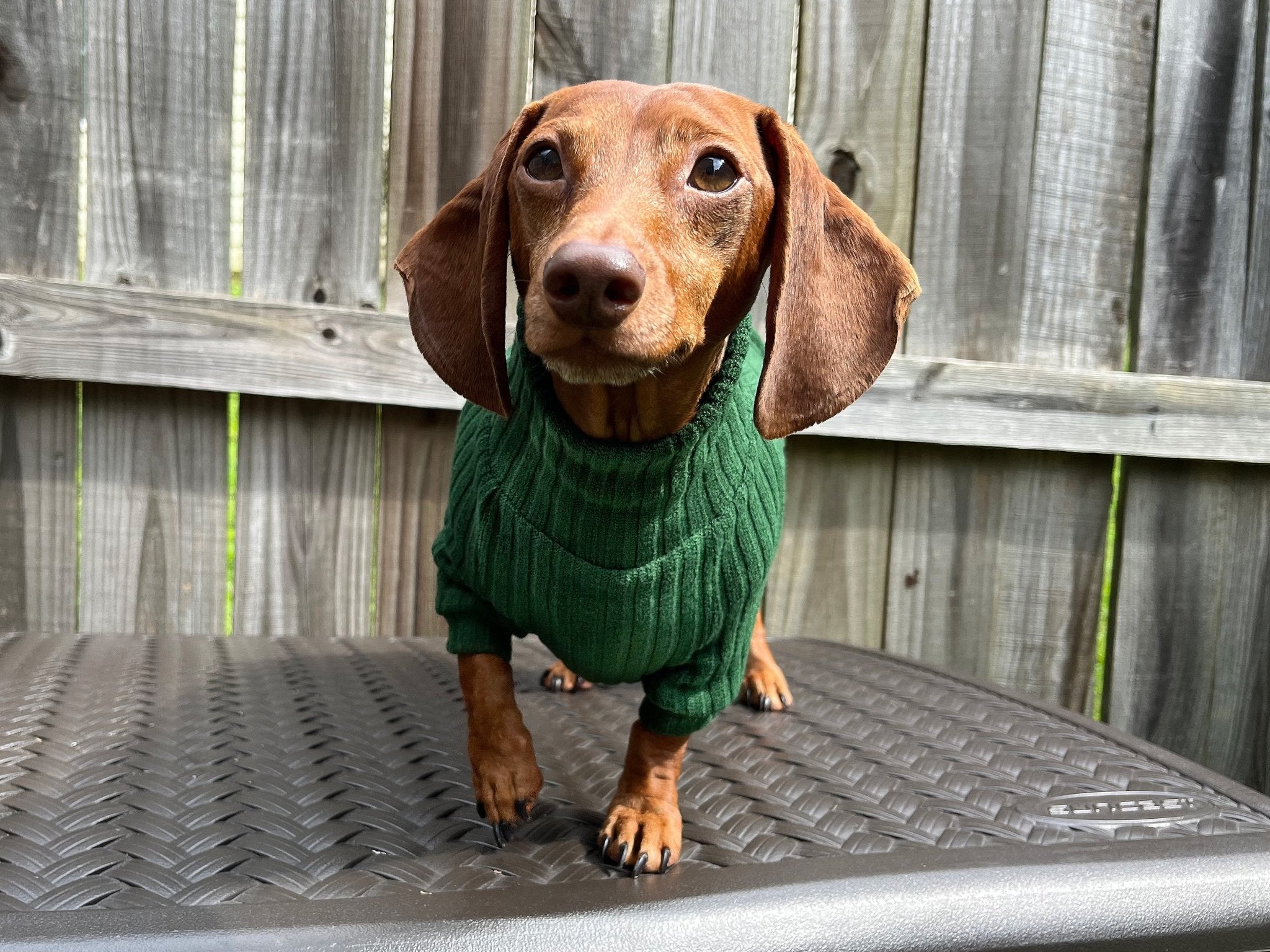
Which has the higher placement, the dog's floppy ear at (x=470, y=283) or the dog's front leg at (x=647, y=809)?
the dog's floppy ear at (x=470, y=283)

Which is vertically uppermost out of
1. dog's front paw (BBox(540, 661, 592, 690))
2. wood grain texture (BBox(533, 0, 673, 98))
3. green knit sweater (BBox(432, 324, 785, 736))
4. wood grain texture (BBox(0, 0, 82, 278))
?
wood grain texture (BBox(533, 0, 673, 98))

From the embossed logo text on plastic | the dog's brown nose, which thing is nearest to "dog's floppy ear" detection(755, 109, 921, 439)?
the dog's brown nose

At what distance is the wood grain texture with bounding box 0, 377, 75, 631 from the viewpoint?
2.18m

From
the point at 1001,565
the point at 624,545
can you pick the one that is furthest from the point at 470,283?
the point at 1001,565

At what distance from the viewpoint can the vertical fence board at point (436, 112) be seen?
7.38 ft

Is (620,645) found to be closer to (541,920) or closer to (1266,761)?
(541,920)

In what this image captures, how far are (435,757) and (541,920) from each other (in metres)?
0.51

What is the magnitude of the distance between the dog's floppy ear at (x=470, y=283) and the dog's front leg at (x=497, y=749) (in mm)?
397

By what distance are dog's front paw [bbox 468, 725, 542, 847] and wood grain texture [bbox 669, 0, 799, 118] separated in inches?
65.4

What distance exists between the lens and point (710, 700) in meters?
1.40

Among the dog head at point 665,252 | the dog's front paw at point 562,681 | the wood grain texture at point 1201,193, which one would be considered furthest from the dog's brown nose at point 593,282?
the wood grain texture at point 1201,193

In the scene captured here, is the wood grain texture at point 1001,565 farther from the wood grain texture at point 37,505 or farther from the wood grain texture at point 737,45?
the wood grain texture at point 37,505

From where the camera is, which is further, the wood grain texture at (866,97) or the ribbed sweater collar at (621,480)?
the wood grain texture at (866,97)

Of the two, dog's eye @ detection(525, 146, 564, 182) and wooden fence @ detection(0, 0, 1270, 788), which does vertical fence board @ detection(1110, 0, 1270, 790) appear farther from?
dog's eye @ detection(525, 146, 564, 182)
